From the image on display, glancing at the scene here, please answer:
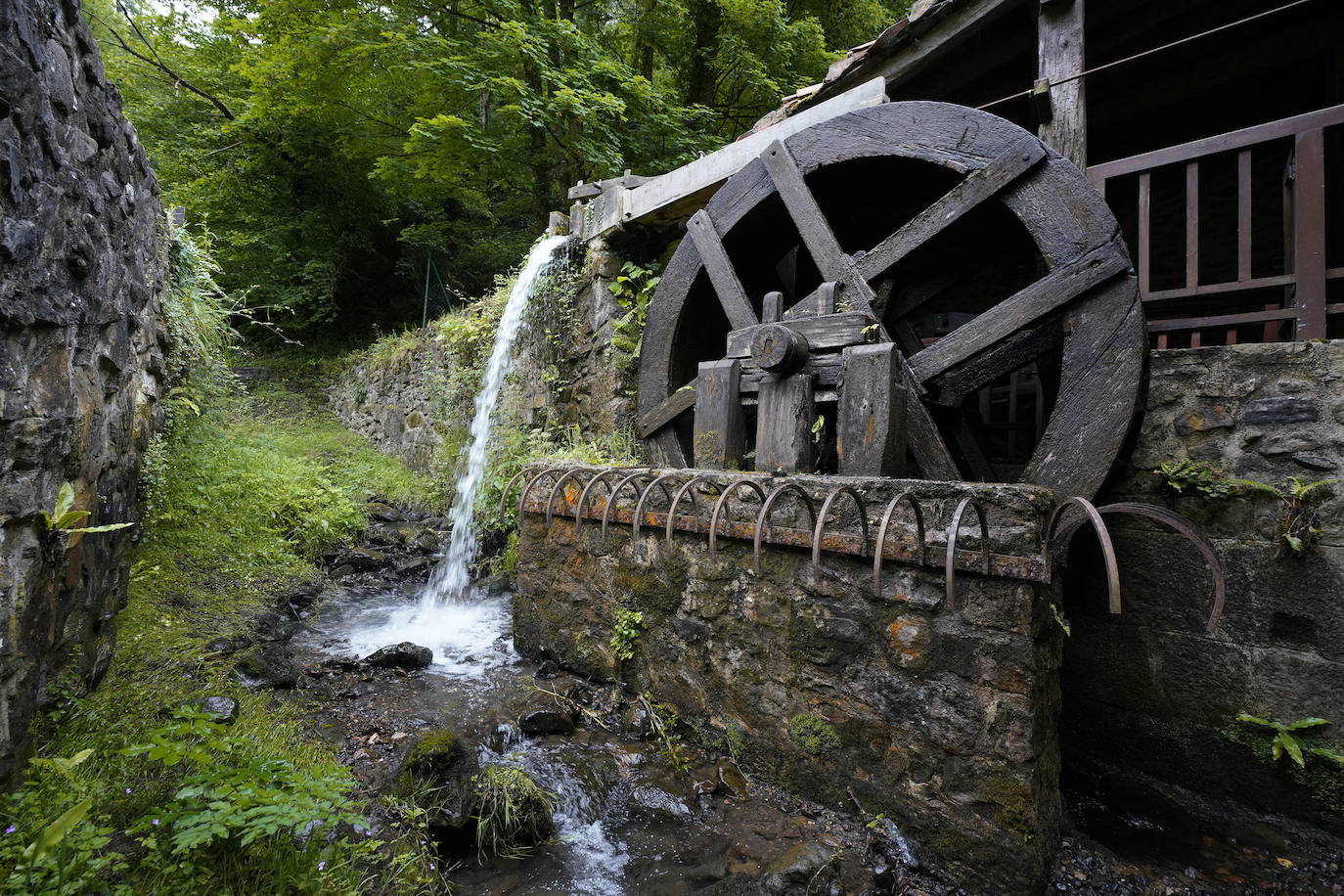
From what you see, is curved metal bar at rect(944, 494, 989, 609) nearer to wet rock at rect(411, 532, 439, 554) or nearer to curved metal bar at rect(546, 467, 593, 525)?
curved metal bar at rect(546, 467, 593, 525)

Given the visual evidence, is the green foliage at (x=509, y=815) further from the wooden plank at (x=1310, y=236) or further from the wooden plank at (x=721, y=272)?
the wooden plank at (x=1310, y=236)

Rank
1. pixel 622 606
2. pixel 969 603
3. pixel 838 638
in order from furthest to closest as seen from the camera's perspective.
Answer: pixel 622 606 < pixel 838 638 < pixel 969 603

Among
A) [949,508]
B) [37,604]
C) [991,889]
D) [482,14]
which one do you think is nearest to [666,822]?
[991,889]

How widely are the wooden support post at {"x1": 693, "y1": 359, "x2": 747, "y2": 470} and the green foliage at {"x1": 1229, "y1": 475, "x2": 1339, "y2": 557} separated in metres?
2.09

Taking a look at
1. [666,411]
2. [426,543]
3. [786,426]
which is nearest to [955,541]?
[786,426]

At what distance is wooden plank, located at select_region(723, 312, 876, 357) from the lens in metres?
2.89

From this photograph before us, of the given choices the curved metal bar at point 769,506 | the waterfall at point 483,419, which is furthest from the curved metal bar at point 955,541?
the waterfall at point 483,419

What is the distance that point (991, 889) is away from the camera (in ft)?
5.96

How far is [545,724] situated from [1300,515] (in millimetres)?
2951

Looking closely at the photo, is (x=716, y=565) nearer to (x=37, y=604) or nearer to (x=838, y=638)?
(x=838, y=638)

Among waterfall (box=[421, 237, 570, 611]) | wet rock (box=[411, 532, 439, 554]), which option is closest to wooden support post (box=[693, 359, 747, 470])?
waterfall (box=[421, 237, 570, 611])

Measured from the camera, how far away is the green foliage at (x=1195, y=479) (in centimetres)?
228

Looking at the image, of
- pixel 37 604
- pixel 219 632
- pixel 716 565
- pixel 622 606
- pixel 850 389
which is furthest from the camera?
pixel 219 632

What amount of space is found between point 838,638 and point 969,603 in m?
0.47
